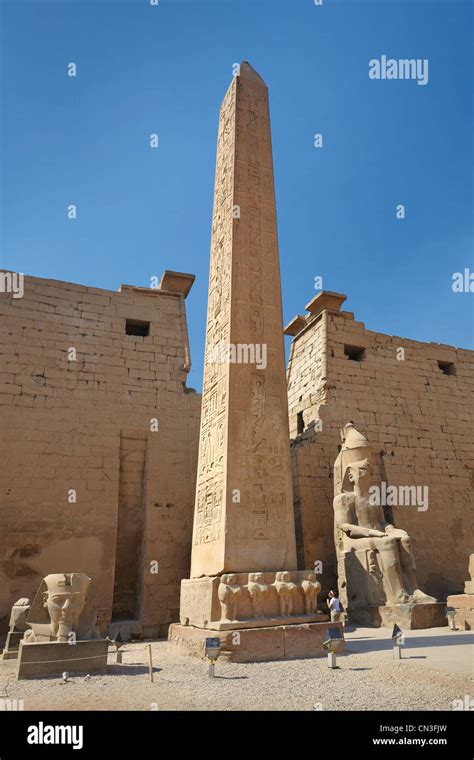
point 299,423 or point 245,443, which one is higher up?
point 299,423

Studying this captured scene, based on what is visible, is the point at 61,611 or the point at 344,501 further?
the point at 344,501

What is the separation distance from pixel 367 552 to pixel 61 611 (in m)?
4.04

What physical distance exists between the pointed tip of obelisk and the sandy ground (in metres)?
6.29

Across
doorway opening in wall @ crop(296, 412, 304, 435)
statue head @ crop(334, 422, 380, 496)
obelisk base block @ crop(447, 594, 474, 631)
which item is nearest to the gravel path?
obelisk base block @ crop(447, 594, 474, 631)

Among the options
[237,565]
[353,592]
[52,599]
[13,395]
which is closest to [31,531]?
[13,395]

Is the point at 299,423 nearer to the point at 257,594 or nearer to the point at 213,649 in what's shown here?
the point at 257,594

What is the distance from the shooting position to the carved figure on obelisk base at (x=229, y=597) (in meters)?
4.61

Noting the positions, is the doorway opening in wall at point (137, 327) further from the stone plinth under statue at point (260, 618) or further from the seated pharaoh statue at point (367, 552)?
the stone plinth under statue at point (260, 618)

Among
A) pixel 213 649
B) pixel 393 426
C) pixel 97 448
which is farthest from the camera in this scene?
pixel 393 426

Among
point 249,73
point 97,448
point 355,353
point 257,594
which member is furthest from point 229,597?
point 355,353

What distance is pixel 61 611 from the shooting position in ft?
15.1

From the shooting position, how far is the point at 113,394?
8.35 m
